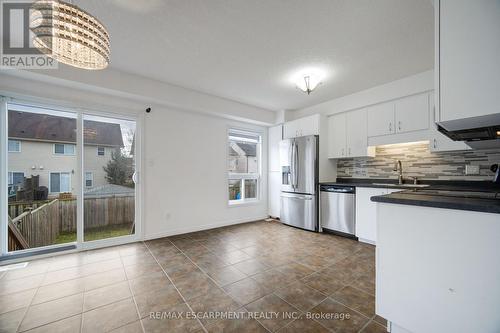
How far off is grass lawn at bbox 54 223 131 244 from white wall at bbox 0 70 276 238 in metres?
0.33

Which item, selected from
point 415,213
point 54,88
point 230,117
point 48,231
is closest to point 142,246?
point 48,231

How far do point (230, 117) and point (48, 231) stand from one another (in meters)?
3.37

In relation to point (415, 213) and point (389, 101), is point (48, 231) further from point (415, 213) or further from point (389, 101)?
point (389, 101)

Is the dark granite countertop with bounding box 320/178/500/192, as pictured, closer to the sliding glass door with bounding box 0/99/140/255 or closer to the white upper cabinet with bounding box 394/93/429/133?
the white upper cabinet with bounding box 394/93/429/133

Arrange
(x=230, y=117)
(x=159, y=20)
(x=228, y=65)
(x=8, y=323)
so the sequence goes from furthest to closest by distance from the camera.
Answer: (x=230, y=117) < (x=228, y=65) < (x=159, y=20) < (x=8, y=323)

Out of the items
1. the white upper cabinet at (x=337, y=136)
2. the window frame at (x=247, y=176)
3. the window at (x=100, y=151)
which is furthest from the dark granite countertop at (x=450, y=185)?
the window at (x=100, y=151)

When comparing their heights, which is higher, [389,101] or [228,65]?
[228,65]

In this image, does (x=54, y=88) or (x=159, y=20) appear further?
(x=54, y=88)

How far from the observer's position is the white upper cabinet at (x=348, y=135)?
Result: 11.8ft

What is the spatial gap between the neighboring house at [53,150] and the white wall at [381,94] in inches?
156

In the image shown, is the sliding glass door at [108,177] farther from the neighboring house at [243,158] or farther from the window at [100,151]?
the neighboring house at [243,158]

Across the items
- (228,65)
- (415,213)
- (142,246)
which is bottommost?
(142,246)

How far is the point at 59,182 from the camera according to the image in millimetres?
2834

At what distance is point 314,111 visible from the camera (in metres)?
4.40
